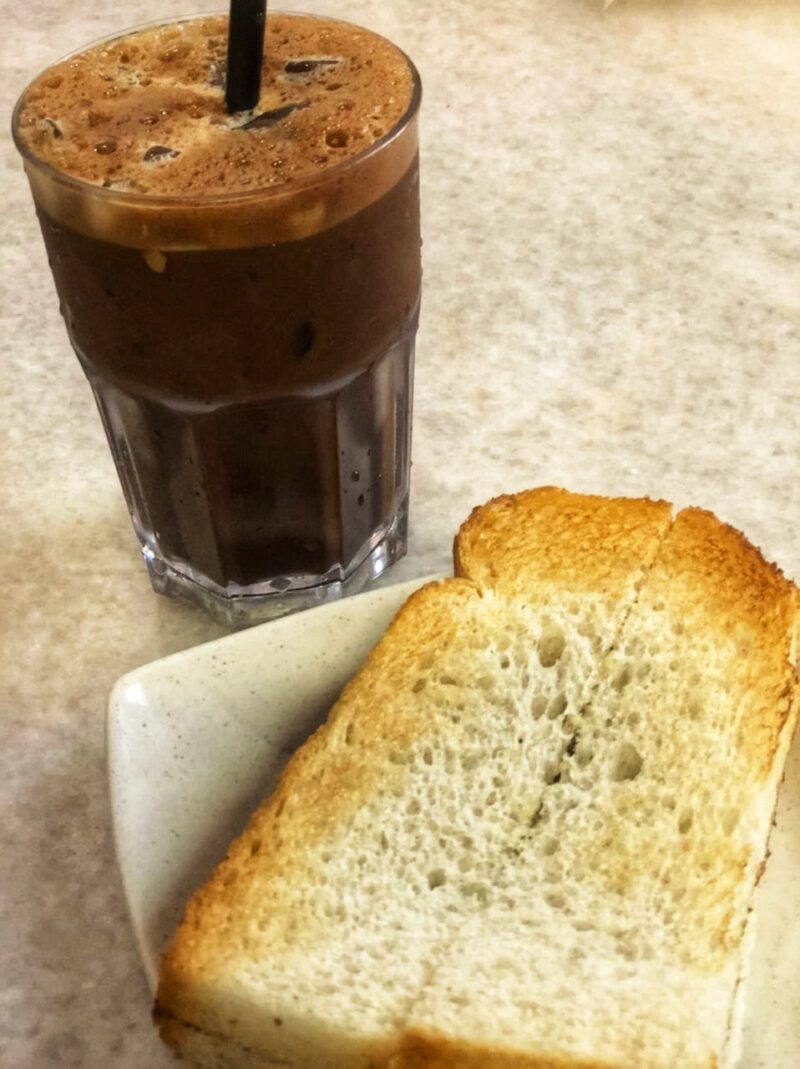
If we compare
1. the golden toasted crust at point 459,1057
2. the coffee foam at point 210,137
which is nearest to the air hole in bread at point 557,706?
the golden toasted crust at point 459,1057

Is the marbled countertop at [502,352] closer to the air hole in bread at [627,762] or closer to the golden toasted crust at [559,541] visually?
the golden toasted crust at [559,541]

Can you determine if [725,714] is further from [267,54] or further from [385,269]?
[267,54]

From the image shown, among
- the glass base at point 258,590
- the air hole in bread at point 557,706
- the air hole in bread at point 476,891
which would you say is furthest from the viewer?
the glass base at point 258,590

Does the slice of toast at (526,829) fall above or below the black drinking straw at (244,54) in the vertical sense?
below

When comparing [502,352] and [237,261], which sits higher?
[237,261]

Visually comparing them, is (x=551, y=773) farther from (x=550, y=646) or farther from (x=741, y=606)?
(x=741, y=606)

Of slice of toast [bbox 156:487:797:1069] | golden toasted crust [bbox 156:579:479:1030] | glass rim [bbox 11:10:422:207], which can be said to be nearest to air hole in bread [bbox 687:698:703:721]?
slice of toast [bbox 156:487:797:1069]

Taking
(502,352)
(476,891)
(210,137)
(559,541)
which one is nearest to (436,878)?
(476,891)
